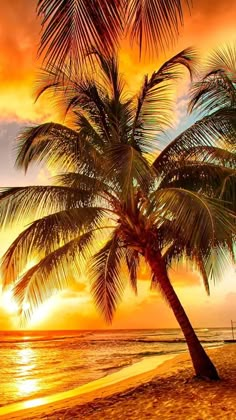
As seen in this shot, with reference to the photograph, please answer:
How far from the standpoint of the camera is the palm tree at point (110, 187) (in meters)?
7.59

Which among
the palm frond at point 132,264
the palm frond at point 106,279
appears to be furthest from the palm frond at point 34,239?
the palm frond at point 132,264

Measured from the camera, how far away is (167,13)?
7.85 feet

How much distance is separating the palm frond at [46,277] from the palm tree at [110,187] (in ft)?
0.07

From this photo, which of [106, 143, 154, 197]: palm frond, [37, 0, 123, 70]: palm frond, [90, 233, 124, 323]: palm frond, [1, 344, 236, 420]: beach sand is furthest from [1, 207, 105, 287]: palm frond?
[37, 0, 123, 70]: palm frond

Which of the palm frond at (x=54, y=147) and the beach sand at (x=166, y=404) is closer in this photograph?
the beach sand at (x=166, y=404)

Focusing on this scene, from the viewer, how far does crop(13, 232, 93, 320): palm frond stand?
823 centimetres

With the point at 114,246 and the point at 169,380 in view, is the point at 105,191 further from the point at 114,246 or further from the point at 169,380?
the point at 169,380

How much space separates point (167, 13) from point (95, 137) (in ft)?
21.8

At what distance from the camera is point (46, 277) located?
8289 millimetres

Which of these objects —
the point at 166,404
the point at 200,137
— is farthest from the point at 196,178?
the point at 166,404

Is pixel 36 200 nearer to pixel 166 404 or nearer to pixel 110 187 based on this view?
pixel 110 187

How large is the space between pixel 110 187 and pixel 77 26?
586 cm

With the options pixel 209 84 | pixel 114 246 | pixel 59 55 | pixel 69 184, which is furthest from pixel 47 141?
pixel 59 55

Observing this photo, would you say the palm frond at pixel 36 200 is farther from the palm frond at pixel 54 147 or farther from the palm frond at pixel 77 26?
the palm frond at pixel 77 26
